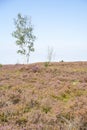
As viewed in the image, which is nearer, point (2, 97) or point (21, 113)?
point (21, 113)

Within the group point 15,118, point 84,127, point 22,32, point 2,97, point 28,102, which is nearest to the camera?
point 84,127

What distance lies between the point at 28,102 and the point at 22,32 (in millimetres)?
54297

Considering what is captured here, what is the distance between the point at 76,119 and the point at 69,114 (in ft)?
2.44

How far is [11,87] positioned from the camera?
14648 millimetres

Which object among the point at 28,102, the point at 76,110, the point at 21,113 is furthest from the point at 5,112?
the point at 76,110

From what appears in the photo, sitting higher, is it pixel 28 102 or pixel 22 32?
pixel 22 32

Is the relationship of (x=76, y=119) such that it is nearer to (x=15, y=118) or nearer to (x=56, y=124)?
(x=56, y=124)

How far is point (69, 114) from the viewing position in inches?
380

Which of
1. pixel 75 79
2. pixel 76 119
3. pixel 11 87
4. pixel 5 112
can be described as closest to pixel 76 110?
pixel 76 119

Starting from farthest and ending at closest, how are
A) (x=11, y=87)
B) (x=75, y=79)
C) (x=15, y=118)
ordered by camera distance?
(x=75, y=79)
(x=11, y=87)
(x=15, y=118)

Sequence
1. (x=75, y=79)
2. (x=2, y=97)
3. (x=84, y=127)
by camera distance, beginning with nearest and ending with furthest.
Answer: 1. (x=84, y=127)
2. (x=2, y=97)
3. (x=75, y=79)

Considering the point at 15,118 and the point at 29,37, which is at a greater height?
the point at 29,37

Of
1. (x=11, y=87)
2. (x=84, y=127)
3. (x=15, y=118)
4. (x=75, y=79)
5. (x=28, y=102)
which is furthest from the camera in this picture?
(x=75, y=79)

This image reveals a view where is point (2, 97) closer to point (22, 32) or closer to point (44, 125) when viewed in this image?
point (44, 125)
